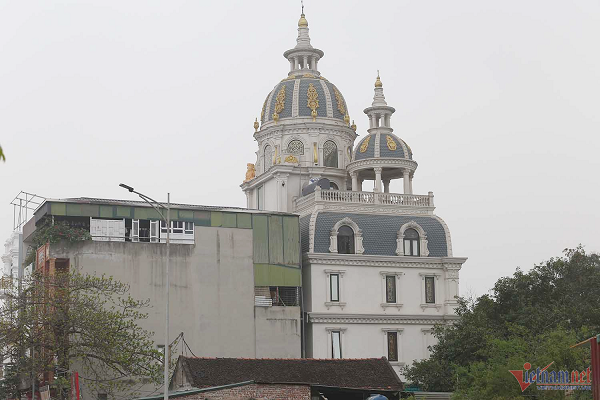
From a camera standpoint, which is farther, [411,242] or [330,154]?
[330,154]

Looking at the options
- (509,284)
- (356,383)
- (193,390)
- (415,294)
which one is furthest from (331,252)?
(193,390)

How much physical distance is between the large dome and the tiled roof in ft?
92.0

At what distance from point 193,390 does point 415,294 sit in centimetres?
3029

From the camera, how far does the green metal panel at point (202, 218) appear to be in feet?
240

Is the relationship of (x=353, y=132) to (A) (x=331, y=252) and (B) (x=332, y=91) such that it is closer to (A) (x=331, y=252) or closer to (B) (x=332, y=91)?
(B) (x=332, y=91)

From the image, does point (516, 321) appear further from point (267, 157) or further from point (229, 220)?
point (267, 157)

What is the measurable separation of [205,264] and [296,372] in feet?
47.3

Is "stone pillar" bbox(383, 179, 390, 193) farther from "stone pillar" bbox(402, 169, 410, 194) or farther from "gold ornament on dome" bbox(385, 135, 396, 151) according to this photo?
"gold ornament on dome" bbox(385, 135, 396, 151)

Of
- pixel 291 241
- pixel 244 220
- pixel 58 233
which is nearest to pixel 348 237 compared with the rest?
pixel 291 241

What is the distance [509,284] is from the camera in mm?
76438

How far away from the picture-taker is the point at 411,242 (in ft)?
264

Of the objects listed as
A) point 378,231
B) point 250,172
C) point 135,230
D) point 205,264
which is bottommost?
point 205,264

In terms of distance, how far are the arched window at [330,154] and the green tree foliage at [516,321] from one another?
53.7ft

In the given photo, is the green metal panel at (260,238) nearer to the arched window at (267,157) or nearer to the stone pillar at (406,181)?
the arched window at (267,157)
